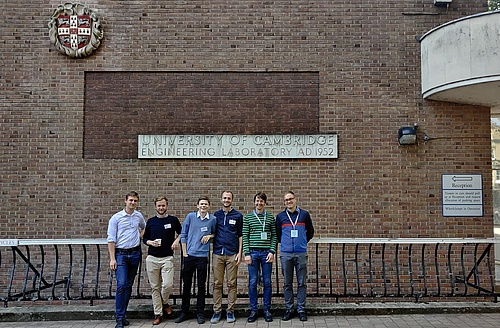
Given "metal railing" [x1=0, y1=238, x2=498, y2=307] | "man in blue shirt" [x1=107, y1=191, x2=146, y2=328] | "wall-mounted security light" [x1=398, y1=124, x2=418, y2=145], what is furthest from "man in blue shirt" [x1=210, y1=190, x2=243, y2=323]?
"wall-mounted security light" [x1=398, y1=124, x2=418, y2=145]

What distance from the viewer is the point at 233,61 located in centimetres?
916

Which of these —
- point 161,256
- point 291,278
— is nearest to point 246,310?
point 291,278

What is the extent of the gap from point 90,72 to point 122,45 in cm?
83

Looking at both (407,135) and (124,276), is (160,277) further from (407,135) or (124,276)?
(407,135)

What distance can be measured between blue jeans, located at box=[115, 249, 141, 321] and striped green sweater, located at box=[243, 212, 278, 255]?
1.49m

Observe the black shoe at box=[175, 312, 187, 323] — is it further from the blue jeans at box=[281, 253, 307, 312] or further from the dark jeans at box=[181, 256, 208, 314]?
the blue jeans at box=[281, 253, 307, 312]

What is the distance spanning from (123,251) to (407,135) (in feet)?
18.4

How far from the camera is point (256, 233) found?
20.9 feet

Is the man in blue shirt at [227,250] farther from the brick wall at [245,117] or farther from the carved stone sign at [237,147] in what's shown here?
the carved stone sign at [237,147]

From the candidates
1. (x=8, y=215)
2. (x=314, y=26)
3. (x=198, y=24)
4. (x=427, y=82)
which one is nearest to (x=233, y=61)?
(x=198, y=24)

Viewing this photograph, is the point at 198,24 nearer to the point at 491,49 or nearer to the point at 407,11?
the point at 407,11

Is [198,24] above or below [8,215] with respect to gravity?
above

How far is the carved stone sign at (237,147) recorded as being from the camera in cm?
900

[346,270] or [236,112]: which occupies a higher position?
[236,112]
